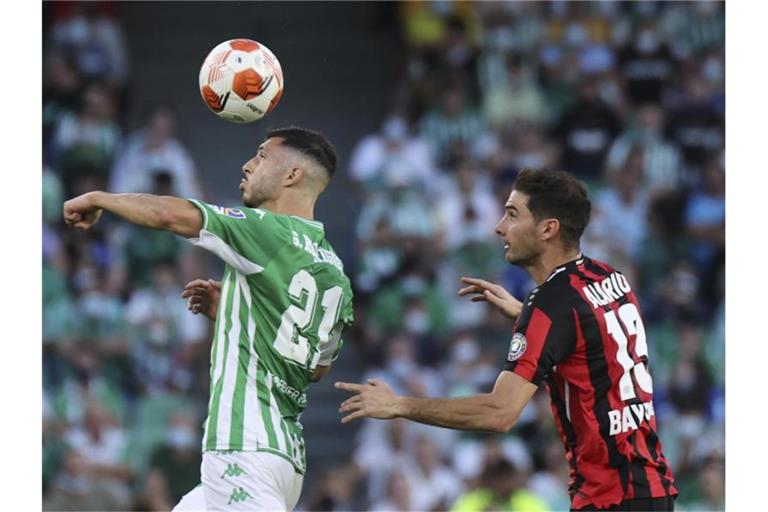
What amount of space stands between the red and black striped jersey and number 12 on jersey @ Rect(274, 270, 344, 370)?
97cm

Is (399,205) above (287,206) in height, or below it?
above

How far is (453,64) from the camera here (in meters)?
14.9

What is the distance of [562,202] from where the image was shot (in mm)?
6121

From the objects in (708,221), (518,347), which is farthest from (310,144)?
(708,221)

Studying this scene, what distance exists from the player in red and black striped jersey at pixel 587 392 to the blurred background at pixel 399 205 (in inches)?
186

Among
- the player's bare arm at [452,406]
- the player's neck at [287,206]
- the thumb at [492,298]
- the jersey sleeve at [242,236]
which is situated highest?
the player's neck at [287,206]

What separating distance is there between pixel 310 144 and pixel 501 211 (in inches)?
274

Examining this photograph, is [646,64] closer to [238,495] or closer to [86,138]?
[86,138]

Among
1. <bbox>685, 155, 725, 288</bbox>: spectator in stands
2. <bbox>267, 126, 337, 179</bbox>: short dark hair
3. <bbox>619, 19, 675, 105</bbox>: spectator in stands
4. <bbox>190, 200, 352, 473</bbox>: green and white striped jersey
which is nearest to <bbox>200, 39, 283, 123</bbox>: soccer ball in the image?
<bbox>267, 126, 337, 179</bbox>: short dark hair

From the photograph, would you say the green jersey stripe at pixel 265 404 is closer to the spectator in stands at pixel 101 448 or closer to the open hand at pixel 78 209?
the open hand at pixel 78 209

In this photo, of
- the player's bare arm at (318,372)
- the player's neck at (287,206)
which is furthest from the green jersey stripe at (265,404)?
the player's neck at (287,206)

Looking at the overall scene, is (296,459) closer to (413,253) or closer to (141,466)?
(141,466)

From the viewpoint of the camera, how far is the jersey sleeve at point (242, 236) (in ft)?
18.8

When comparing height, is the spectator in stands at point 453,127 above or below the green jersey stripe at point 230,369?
above
